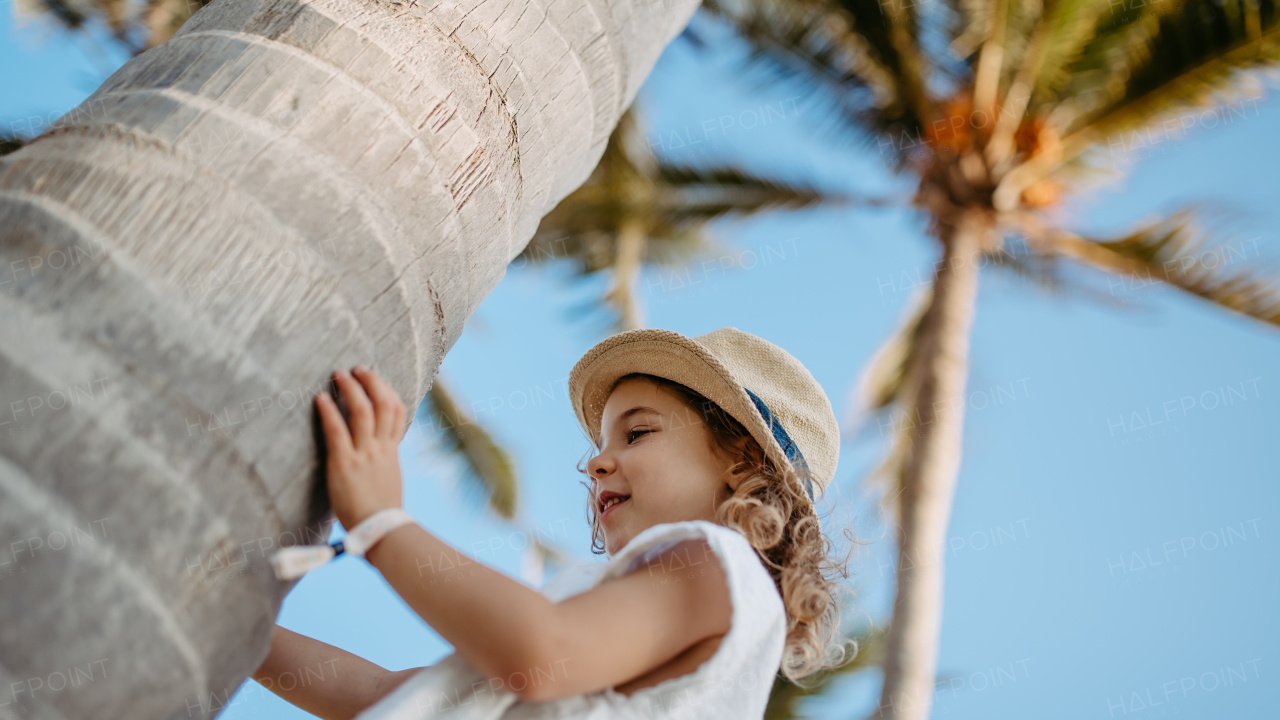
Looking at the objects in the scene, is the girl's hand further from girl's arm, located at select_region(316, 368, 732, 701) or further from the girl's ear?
the girl's ear

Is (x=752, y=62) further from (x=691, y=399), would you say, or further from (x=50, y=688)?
(x=50, y=688)

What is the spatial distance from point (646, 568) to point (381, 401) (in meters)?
0.55

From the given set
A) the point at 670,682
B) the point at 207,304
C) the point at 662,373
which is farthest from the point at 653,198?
the point at 207,304

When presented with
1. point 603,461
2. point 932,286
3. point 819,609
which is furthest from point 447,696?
point 932,286

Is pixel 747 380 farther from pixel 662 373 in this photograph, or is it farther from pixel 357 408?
pixel 357 408

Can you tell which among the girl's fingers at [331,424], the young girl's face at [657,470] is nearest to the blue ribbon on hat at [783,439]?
the young girl's face at [657,470]

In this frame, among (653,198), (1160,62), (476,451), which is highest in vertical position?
(653,198)

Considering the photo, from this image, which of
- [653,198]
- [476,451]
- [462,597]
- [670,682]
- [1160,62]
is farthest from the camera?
[476,451]

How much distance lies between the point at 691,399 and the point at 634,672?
86 centimetres

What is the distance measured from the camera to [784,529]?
2.11 metres

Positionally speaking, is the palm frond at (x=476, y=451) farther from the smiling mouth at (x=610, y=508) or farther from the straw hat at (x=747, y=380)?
the smiling mouth at (x=610, y=508)

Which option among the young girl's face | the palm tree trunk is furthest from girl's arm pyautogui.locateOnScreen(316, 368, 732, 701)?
the palm tree trunk

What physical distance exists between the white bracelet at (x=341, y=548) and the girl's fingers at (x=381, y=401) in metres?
0.12

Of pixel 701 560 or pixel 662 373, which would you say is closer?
pixel 701 560
